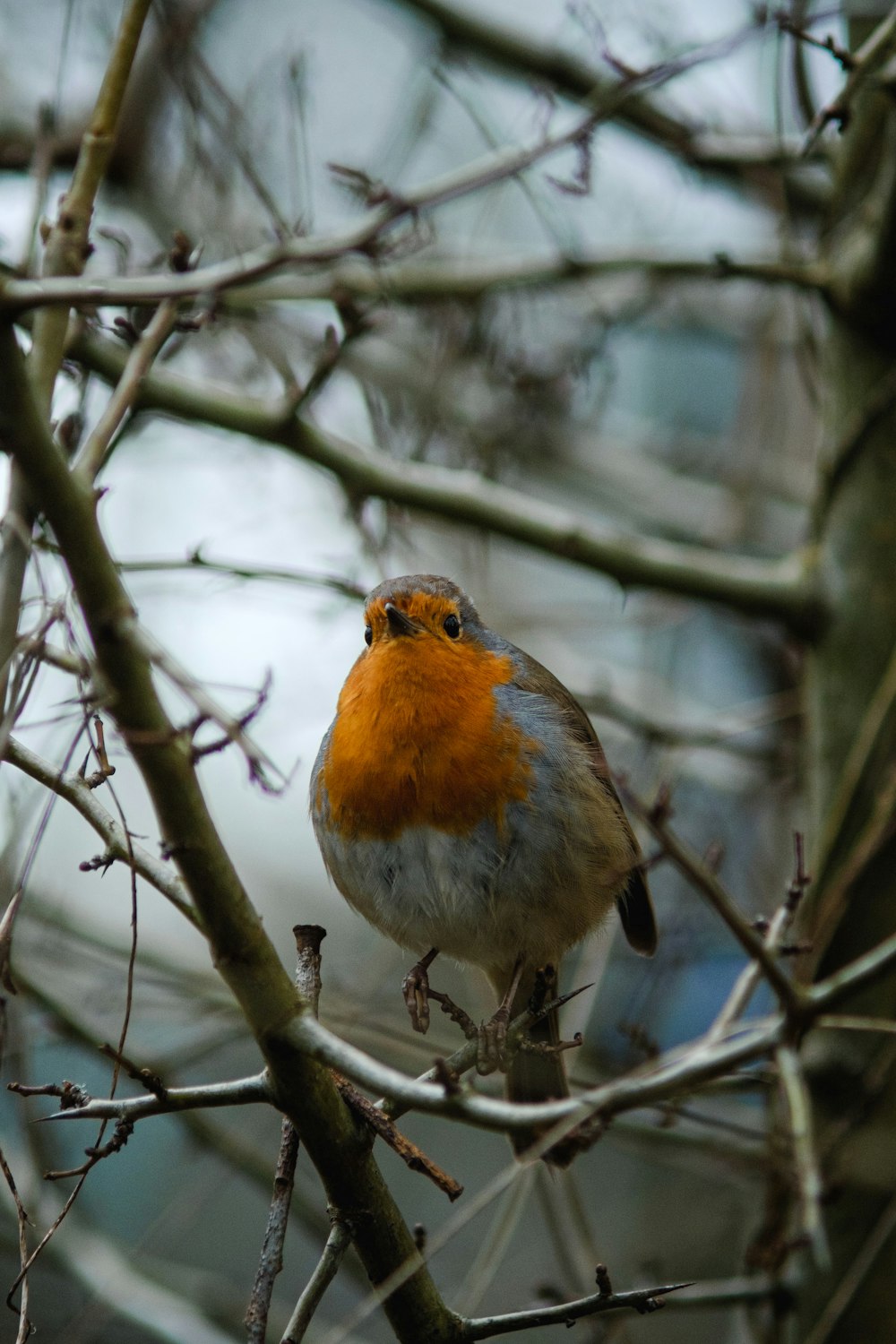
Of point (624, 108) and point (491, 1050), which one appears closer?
point (491, 1050)

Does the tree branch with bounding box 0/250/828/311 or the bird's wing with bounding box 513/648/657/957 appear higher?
the tree branch with bounding box 0/250/828/311

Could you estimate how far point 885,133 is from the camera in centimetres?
394

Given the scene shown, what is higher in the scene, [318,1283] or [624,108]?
[624,108]

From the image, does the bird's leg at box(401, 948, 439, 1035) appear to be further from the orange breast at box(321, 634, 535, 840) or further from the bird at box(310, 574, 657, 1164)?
the orange breast at box(321, 634, 535, 840)

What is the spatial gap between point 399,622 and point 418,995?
2.89ft

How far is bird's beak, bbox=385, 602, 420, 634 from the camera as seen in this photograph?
116 inches

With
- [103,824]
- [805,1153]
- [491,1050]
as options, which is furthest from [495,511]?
[805,1153]

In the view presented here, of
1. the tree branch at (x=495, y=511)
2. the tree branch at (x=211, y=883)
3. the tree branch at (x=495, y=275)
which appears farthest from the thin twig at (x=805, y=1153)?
the tree branch at (x=495, y=511)

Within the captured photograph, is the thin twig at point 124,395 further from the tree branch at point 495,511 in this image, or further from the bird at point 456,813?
the tree branch at point 495,511

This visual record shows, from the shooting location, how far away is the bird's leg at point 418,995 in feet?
8.58

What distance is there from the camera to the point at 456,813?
271cm

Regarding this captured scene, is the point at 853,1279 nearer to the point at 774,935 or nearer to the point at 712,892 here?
the point at 774,935

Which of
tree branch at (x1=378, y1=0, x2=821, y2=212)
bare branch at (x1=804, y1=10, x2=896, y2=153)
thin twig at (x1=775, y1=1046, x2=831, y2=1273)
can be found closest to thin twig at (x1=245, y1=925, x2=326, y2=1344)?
thin twig at (x1=775, y1=1046, x2=831, y2=1273)

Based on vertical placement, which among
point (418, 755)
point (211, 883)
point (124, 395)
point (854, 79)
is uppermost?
point (854, 79)
